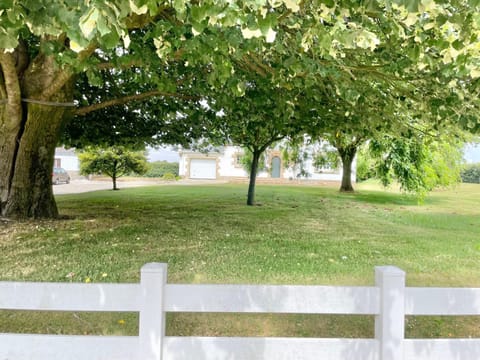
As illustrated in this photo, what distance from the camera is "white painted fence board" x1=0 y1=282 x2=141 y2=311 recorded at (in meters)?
2.25

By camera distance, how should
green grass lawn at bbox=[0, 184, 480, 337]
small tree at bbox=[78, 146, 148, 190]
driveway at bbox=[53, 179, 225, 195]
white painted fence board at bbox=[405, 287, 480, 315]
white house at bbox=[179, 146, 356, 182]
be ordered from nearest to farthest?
white painted fence board at bbox=[405, 287, 480, 315]
green grass lawn at bbox=[0, 184, 480, 337]
small tree at bbox=[78, 146, 148, 190]
driveway at bbox=[53, 179, 225, 195]
white house at bbox=[179, 146, 356, 182]

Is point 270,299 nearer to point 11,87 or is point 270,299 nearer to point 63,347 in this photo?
point 63,347

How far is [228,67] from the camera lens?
4125 mm

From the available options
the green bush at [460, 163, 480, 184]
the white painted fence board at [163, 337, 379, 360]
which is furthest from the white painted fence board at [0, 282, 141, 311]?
the green bush at [460, 163, 480, 184]

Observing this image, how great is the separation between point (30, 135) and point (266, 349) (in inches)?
253

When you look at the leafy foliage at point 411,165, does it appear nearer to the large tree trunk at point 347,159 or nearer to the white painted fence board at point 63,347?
the large tree trunk at point 347,159

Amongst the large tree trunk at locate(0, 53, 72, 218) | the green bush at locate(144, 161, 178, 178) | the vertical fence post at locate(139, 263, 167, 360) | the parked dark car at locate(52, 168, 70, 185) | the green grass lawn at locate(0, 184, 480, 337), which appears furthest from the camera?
the green bush at locate(144, 161, 178, 178)

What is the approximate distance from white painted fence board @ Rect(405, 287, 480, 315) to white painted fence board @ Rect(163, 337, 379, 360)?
0.39 m

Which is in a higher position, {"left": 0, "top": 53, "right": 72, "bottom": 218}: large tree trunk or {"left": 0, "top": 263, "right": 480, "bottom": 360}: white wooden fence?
{"left": 0, "top": 53, "right": 72, "bottom": 218}: large tree trunk

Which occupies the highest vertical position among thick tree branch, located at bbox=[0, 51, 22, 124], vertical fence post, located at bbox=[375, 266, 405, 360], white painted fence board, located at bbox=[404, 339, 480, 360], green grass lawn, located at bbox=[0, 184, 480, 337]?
thick tree branch, located at bbox=[0, 51, 22, 124]

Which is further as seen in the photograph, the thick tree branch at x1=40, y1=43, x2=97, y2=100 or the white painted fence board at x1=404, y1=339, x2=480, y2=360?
the thick tree branch at x1=40, y1=43, x2=97, y2=100

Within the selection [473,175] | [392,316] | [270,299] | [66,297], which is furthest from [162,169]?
[392,316]

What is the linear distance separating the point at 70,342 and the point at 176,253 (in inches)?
142

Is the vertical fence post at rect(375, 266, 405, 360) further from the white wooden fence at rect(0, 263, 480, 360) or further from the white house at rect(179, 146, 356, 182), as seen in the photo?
the white house at rect(179, 146, 356, 182)
